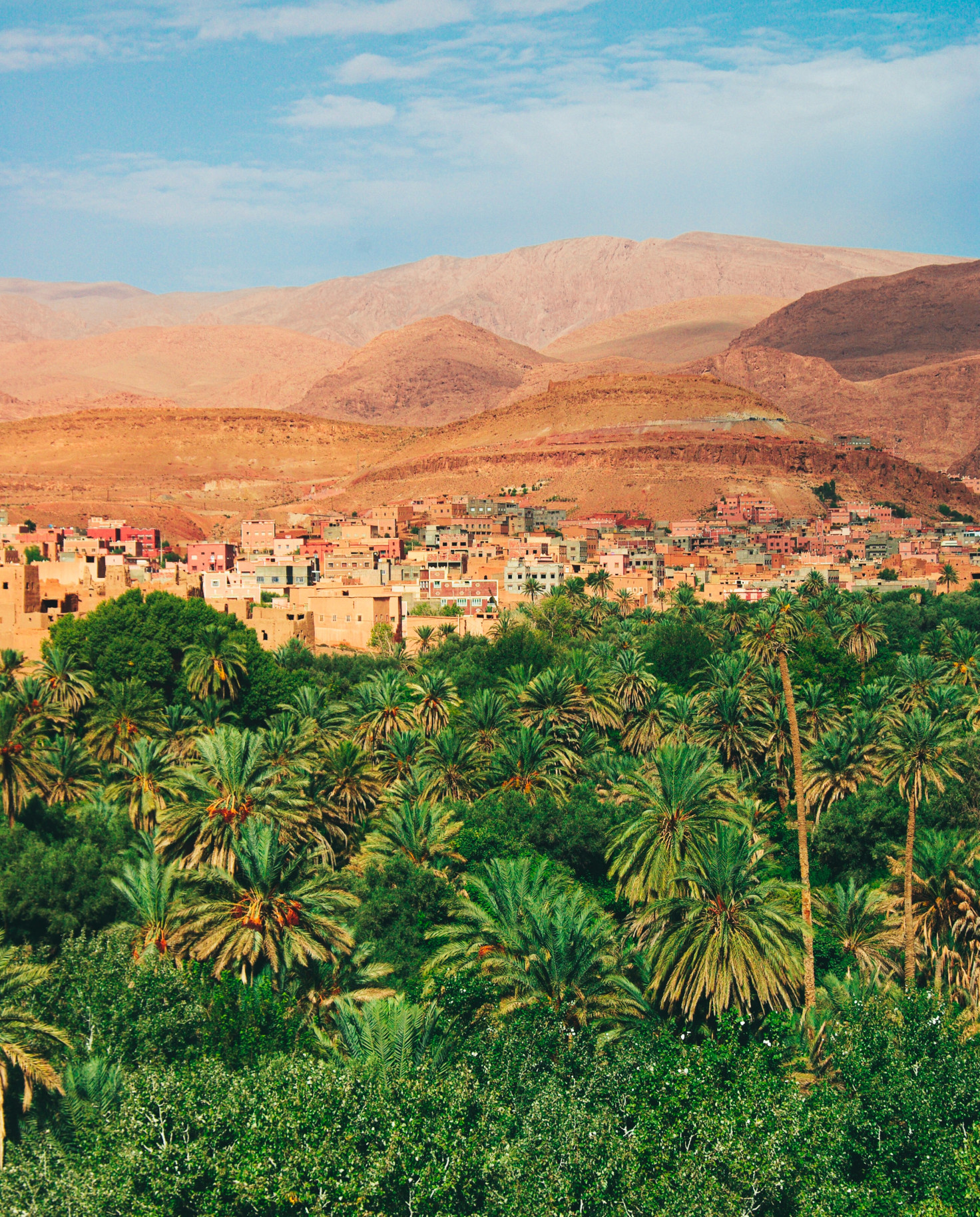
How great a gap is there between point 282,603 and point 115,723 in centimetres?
3130

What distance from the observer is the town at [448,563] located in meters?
62.9

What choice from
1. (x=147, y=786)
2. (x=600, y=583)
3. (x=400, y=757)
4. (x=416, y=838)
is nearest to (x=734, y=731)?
(x=400, y=757)

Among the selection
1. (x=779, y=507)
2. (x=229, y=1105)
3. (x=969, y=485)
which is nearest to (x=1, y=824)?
(x=229, y=1105)

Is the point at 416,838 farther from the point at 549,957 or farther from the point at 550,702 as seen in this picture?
the point at 550,702

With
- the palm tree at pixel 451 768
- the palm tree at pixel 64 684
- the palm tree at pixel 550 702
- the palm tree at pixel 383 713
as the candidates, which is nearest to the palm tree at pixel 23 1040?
the palm tree at pixel 451 768

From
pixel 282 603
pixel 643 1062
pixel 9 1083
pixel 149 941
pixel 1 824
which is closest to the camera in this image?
pixel 643 1062

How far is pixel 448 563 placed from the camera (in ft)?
319

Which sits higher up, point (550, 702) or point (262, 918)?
point (550, 702)

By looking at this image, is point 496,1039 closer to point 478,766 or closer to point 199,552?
point 478,766

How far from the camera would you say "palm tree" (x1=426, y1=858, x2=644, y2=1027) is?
17.9 m

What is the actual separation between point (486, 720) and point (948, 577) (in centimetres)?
7937

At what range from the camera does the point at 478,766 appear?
35.0 m

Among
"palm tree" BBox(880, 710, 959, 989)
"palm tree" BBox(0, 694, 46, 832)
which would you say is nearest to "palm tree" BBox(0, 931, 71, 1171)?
"palm tree" BBox(0, 694, 46, 832)

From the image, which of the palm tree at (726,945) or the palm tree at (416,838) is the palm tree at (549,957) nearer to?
the palm tree at (726,945)
